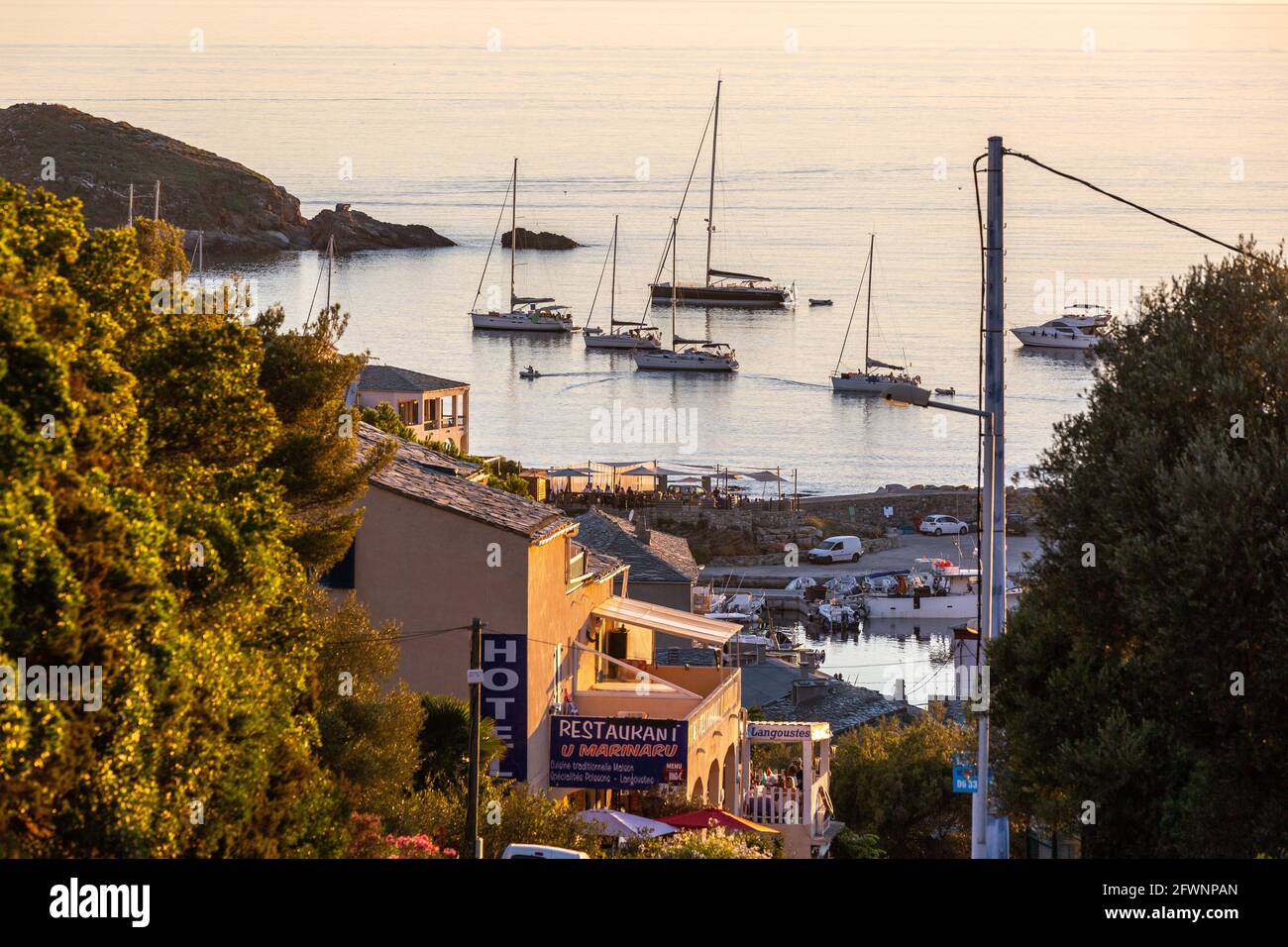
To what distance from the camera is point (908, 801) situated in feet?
115

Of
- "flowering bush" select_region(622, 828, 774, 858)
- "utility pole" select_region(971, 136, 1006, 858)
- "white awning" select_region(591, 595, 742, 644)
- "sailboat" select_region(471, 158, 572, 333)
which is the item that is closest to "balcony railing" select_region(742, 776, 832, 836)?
"white awning" select_region(591, 595, 742, 644)

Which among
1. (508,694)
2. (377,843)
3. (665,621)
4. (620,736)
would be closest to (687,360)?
(665,621)

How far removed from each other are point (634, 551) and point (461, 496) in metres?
19.8

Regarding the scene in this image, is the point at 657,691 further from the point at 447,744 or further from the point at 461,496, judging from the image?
the point at 447,744

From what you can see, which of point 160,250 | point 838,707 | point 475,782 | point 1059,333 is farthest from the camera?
point 1059,333

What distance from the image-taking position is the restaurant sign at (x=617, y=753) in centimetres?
2475

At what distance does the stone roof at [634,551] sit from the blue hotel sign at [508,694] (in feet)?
59.6

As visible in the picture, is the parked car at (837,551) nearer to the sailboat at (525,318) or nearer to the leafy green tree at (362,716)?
the leafy green tree at (362,716)

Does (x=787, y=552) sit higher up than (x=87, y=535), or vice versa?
(x=87, y=535)

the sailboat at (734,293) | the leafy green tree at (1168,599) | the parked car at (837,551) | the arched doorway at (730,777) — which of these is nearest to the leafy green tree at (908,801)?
the arched doorway at (730,777)

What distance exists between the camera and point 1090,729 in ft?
46.2
